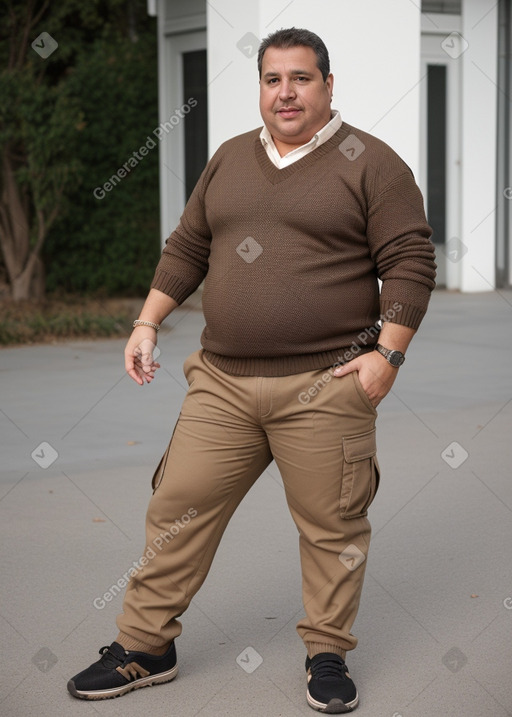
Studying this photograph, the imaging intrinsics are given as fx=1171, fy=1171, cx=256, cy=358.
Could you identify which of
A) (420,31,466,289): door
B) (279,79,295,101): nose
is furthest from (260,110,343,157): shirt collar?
(420,31,466,289): door

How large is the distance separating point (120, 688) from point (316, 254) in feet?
4.67

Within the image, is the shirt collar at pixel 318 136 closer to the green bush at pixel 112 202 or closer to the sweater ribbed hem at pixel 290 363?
the sweater ribbed hem at pixel 290 363

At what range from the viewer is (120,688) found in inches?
138

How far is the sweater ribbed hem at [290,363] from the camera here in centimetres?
341

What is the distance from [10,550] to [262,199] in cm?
222

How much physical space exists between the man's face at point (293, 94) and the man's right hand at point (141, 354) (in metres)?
0.74

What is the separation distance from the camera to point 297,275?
3346 mm

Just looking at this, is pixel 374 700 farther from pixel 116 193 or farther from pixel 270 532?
pixel 116 193

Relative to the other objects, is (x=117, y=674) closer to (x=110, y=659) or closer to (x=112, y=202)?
(x=110, y=659)

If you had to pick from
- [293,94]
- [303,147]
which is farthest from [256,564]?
[293,94]

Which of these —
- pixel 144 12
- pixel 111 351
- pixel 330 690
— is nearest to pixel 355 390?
pixel 330 690

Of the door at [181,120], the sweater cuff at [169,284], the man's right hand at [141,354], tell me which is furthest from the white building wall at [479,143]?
the man's right hand at [141,354]

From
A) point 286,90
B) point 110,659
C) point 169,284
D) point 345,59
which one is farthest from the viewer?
point 345,59

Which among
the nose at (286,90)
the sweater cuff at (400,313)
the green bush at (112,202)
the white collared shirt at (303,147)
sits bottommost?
the green bush at (112,202)
